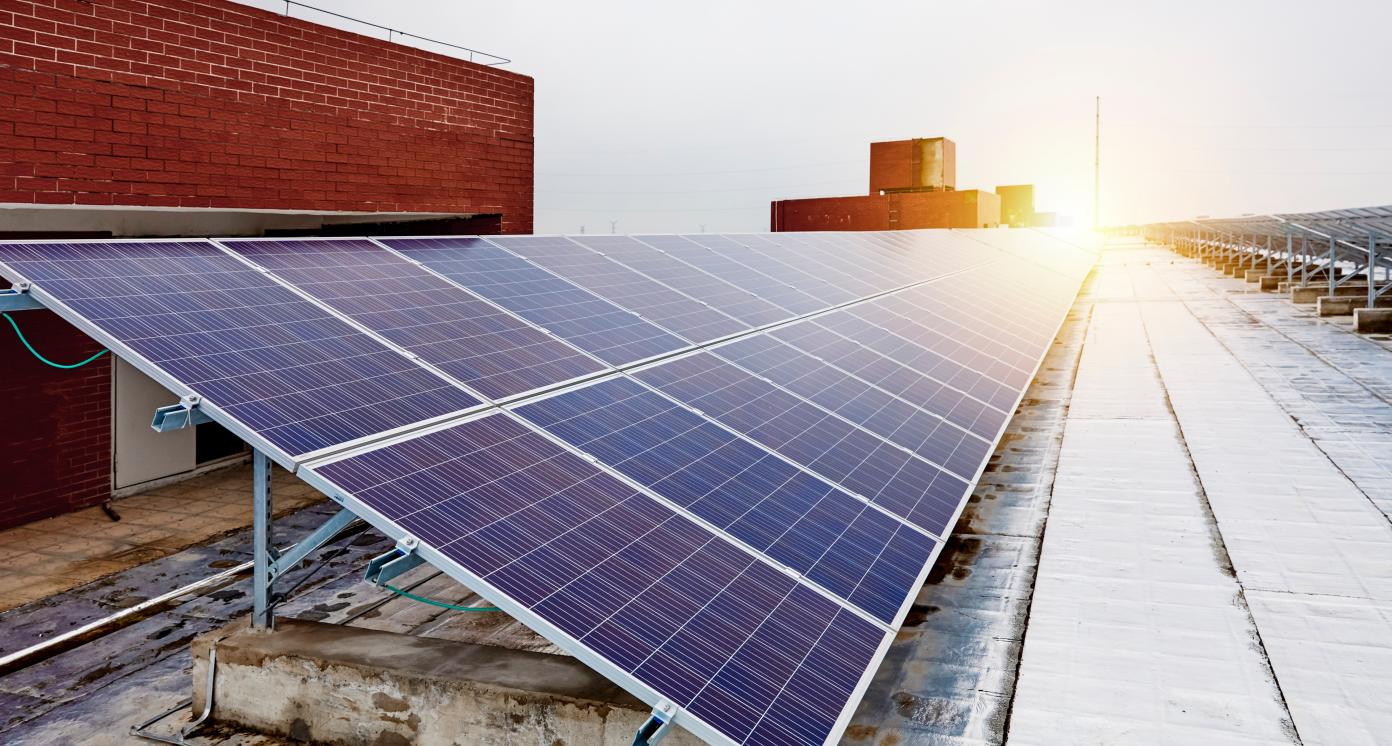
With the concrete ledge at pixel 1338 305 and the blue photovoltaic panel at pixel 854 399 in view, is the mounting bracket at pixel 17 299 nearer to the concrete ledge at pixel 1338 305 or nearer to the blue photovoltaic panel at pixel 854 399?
the blue photovoltaic panel at pixel 854 399

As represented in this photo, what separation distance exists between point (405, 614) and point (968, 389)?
25.4 feet

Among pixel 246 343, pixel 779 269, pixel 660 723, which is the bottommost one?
pixel 660 723

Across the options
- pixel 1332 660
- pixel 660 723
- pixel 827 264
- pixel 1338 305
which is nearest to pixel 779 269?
pixel 827 264

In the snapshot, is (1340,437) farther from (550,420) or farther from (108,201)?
(108,201)

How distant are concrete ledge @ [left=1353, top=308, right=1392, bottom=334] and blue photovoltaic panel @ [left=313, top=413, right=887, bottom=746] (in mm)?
30576

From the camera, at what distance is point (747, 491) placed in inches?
262

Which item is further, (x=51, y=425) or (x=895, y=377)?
(x=51, y=425)

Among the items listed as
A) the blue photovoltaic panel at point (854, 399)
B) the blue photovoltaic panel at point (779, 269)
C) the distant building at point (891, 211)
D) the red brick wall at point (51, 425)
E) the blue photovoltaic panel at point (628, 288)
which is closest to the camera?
the blue photovoltaic panel at point (854, 399)

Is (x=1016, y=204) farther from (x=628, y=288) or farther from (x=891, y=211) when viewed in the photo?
(x=628, y=288)

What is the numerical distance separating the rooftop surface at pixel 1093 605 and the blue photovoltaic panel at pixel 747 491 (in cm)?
153

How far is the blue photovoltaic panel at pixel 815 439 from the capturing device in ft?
25.0

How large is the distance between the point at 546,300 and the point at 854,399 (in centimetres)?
346

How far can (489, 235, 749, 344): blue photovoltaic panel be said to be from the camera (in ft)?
33.9

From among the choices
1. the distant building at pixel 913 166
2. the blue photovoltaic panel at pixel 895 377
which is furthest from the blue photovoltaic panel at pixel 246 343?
the distant building at pixel 913 166
